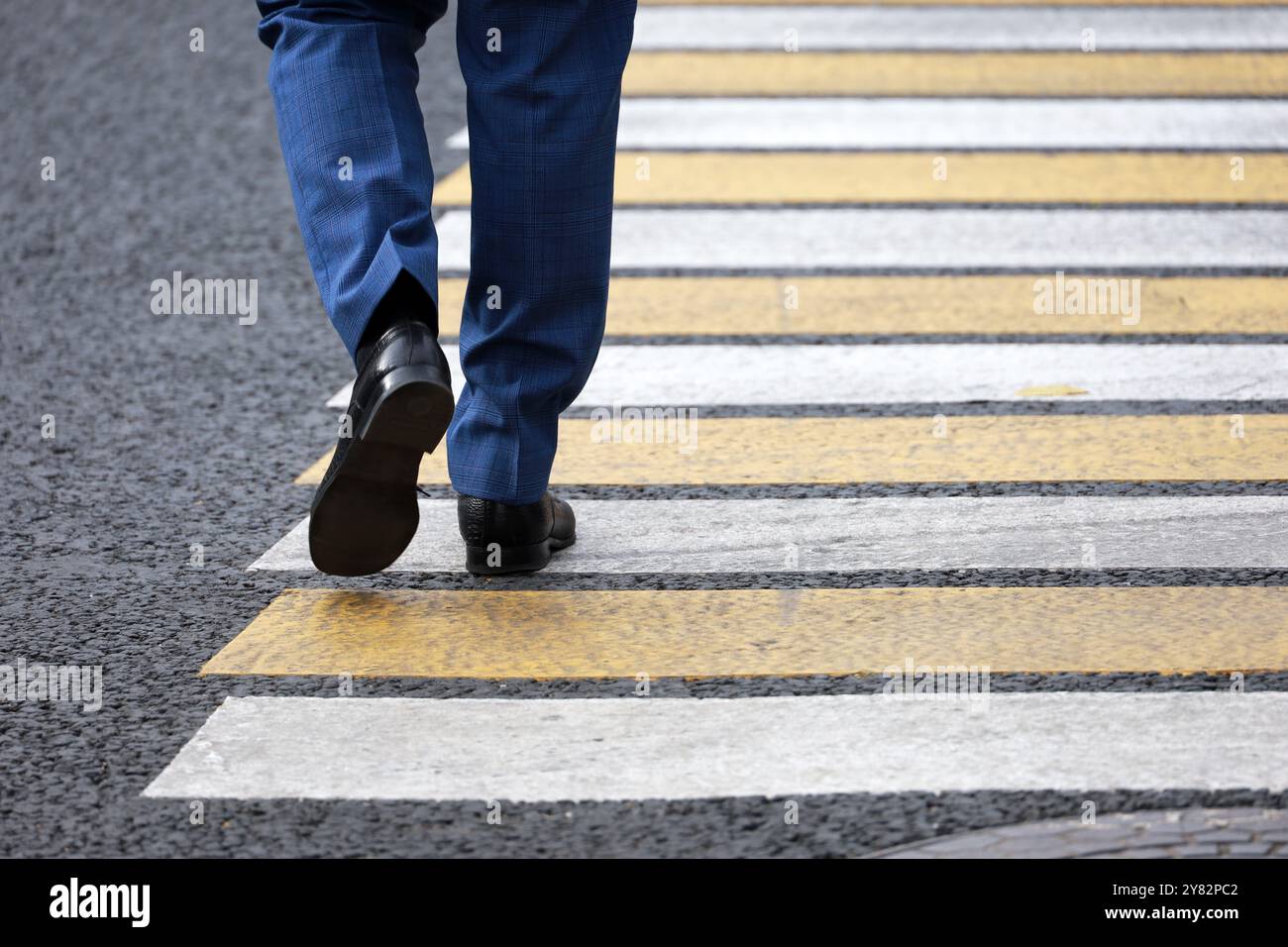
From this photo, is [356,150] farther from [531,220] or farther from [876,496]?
[876,496]

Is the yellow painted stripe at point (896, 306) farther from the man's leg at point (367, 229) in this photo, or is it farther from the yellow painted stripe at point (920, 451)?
the man's leg at point (367, 229)

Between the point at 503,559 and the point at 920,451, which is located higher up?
the point at 920,451

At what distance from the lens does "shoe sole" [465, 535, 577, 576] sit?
2.74 m

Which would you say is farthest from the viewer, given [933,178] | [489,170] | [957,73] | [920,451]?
[957,73]

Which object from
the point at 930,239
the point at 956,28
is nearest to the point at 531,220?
the point at 930,239

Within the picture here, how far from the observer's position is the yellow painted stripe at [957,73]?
6422 mm

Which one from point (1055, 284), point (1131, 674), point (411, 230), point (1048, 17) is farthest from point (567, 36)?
point (1048, 17)

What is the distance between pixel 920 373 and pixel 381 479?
167cm

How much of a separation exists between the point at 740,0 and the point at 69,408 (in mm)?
5138

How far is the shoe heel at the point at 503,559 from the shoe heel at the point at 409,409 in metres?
0.39

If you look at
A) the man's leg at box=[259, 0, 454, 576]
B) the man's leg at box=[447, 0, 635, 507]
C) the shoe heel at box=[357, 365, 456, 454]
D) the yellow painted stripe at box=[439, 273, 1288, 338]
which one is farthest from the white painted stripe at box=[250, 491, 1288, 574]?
the yellow painted stripe at box=[439, 273, 1288, 338]

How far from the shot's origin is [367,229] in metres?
2.46

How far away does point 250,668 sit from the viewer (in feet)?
7.89
